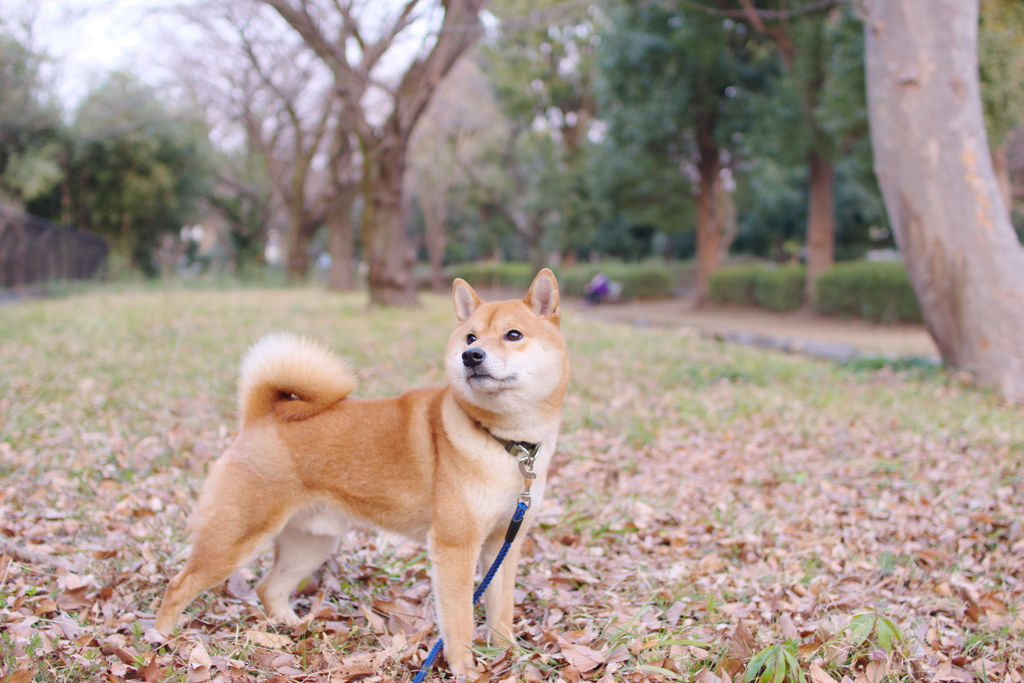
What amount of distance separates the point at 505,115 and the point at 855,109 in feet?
55.7

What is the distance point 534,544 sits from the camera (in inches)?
135

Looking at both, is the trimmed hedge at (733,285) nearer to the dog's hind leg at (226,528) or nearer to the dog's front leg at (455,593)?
the dog's front leg at (455,593)

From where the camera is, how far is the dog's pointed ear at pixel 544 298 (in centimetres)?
247

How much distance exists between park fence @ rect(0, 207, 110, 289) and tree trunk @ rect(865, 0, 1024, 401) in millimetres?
15246

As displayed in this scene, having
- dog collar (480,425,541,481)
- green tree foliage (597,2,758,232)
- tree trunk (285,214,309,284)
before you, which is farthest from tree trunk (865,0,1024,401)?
tree trunk (285,214,309,284)

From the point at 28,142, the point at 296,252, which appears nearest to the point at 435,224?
the point at 296,252

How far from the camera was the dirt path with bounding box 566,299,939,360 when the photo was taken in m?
11.2

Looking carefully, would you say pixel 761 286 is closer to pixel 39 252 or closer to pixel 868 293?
pixel 868 293

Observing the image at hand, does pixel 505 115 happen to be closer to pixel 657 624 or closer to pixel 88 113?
pixel 88 113

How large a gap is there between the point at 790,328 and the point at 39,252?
55.7 feet

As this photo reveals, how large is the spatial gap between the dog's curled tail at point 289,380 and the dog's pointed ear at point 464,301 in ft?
1.71

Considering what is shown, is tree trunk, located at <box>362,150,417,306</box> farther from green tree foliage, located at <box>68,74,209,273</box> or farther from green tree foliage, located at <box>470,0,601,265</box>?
green tree foliage, located at <box>470,0,601,265</box>

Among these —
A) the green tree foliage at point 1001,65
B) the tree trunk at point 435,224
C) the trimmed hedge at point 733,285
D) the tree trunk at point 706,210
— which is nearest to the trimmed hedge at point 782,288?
the trimmed hedge at point 733,285

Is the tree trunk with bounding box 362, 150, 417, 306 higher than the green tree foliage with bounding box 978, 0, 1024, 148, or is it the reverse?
the green tree foliage with bounding box 978, 0, 1024, 148
